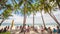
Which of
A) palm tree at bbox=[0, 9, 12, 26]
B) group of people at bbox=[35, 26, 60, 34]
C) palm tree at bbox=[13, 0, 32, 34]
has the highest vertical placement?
palm tree at bbox=[13, 0, 32, 34]

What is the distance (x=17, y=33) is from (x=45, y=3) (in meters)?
1.64

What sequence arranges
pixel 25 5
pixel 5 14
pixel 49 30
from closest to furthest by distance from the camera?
1. pixel 49 30
2. pixel 25 5
3. pixel 5 14

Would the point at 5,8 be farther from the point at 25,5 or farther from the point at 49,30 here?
the point at 49,30

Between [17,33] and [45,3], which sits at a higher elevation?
[45,3]

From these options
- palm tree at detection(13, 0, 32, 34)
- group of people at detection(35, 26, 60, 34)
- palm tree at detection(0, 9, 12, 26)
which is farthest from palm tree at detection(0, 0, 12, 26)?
group of people at detection(35, 26, 60, 34)

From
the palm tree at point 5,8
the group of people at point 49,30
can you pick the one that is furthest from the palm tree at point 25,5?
the group of people at point 49,30

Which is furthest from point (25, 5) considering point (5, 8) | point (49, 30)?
point (49, 30)

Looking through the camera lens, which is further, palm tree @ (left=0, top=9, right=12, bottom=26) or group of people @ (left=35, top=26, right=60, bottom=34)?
palm tree @ (left=0, top=9, right=12, bottom=26)

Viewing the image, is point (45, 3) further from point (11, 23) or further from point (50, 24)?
point (11, 23)

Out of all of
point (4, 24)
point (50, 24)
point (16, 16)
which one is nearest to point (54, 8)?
point (50, 24)

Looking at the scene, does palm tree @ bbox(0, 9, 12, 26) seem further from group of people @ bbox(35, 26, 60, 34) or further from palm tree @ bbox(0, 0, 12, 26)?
group of people @ bbox(35, 26, 60, 34)

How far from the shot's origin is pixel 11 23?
6363 millimetres

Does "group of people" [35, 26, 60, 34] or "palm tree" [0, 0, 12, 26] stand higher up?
"palm tree" [0, 0, 12, 26]

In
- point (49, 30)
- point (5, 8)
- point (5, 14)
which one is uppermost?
point (5, 8)
